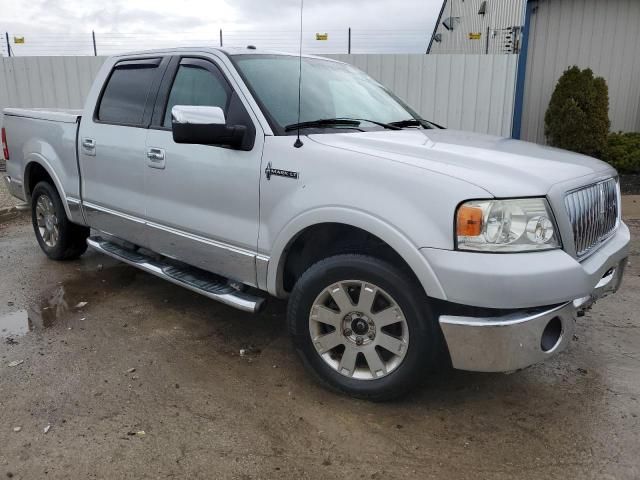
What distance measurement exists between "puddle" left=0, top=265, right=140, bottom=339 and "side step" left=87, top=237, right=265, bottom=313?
44 cm

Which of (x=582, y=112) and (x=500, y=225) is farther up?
(x=582, y=112)

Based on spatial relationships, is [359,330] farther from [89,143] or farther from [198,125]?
[89,143]

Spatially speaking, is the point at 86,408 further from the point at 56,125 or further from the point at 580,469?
the point at 56,125

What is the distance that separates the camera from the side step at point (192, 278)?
3.56 meters

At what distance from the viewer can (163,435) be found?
9.50 ft

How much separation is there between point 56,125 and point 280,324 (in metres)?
2.83

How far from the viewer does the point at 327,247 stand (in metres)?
3.39

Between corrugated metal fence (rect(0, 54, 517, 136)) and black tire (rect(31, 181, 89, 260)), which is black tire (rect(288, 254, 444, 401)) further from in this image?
corrugated metal fence (rect(0, 54, 517, 136))

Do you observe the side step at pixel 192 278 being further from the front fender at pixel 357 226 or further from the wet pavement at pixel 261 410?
the wet pavement at pixel 261 410

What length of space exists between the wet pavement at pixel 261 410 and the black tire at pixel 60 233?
1.31 meters

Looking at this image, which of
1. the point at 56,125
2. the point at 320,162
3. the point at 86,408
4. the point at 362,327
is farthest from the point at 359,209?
the point at 56,125

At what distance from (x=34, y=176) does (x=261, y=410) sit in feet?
13.4

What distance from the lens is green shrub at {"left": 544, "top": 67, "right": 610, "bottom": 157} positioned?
32.9 ft

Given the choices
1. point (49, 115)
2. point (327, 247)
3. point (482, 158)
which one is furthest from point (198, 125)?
point (49, 115)
